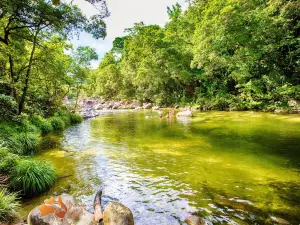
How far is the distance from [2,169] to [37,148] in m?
5.21

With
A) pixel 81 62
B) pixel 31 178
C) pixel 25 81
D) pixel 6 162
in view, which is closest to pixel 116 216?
pixel 31 178

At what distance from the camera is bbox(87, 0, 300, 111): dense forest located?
45.3 feet

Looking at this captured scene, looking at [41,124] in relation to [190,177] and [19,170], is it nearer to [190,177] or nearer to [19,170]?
[19,170]

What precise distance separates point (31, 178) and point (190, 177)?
473 cm

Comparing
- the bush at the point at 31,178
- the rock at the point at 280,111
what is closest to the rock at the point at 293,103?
the rock at the point at 280,111

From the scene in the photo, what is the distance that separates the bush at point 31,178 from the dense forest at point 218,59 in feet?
35.4

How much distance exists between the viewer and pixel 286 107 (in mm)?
23422

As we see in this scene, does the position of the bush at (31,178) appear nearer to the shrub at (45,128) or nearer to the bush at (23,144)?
the bush at (23,144)

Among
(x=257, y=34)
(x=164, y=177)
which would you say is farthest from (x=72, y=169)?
(x=257, y=34)

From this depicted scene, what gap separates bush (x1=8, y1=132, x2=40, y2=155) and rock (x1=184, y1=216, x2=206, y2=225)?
7.62 metres

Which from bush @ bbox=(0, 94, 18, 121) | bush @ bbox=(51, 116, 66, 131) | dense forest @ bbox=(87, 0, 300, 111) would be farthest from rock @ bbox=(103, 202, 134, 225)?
bush @ bbox=(51, 116, 66, 131)

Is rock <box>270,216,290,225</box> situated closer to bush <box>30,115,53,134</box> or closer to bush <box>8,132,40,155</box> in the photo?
bush <box>8,132,40,155</box>

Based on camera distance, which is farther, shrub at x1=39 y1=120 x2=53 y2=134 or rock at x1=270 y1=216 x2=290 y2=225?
shrub at x1=39 y1=120 x2=53 y2=134

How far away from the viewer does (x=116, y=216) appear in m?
3.82
